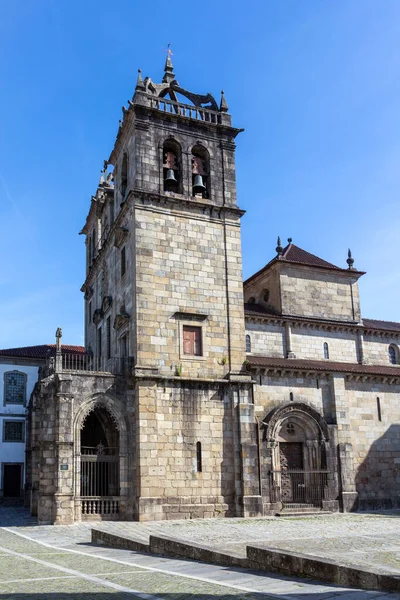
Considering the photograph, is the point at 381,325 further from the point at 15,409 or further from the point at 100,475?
the point at 15,409

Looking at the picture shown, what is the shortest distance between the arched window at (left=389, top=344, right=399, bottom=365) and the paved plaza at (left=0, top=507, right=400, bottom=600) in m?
12.2

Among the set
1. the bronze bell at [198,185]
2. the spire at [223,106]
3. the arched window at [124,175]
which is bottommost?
A: the bronze bell at [198,185]

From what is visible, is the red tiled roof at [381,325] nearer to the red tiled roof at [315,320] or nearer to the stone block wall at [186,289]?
the red tiled roof at [315,320]

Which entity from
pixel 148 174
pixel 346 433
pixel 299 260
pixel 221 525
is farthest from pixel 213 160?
pixel 221 525

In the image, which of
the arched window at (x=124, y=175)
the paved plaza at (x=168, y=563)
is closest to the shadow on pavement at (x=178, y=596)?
the paved plaza at (x=168, y=563)

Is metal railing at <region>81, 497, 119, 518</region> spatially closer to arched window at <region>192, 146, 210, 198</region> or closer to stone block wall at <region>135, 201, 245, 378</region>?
stone block wall at <region>135, 201, 245, 378</region>

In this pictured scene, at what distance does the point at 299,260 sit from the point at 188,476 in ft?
43.0

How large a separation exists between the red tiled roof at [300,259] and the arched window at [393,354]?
4.16 m

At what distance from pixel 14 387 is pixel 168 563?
32.0 meters

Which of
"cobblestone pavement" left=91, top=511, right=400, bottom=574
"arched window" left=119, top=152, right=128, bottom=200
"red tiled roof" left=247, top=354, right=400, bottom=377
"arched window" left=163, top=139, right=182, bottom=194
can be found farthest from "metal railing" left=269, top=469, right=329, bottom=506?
"arched window" left=119, top=152, right=128, bottom=200

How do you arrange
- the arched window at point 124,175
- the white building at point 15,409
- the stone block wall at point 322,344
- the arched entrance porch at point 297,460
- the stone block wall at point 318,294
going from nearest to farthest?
the arched entrance porch at point 297,460
the arched window at point 124,175
the stone block wall at point 322,344
the stone block wall at point 318,294
the white building at point 15,409

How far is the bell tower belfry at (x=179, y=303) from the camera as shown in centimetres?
Result: 2402

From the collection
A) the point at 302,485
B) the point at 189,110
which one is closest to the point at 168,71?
the point at 189,110

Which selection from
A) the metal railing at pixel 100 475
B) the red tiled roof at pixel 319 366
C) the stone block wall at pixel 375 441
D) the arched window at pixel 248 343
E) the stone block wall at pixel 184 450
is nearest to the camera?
the stone block wall at pixel 184 450
